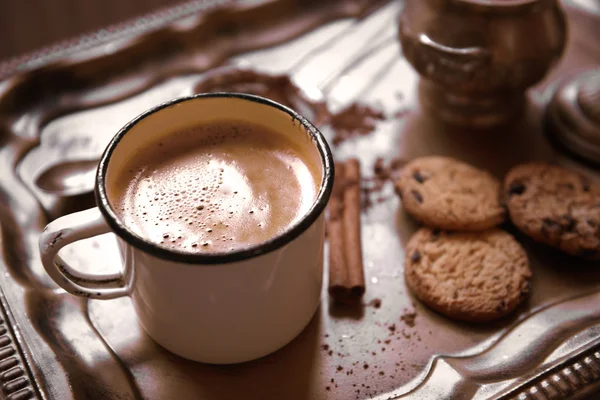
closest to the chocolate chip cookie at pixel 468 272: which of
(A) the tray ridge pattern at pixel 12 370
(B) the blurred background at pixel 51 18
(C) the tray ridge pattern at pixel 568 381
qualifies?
(C) the tray ridge pattern at pixel 568 381

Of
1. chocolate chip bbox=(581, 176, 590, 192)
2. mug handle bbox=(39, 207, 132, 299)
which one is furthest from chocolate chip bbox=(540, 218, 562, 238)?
mug handle bbox=(39, 207, 132, 299)

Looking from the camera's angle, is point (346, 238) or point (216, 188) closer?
point (216, 188)

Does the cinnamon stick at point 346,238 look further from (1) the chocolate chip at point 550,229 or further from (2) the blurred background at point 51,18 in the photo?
(2) the blurred background at point 51,18

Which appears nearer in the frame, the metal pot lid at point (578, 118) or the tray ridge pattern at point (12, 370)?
the tray ridge pattern at point (12, 370)

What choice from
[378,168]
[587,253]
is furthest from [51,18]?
[587,253]

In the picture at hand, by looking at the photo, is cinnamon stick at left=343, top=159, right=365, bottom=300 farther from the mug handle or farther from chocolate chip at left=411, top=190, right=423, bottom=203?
the mug handle

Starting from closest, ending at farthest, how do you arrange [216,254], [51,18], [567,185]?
[216,254]
[567,185]
[51,18]

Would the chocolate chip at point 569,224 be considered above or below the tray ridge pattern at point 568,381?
above

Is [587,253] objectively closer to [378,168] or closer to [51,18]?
[378,168]
